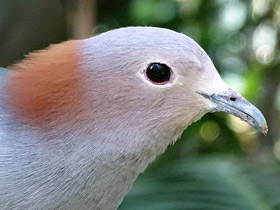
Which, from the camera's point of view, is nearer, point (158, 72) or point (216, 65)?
point (158, 72)

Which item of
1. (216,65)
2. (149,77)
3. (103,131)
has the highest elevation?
(216,65)

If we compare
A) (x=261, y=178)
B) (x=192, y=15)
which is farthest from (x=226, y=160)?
(x=192, y=15)

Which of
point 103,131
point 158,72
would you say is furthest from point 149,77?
point 103,131

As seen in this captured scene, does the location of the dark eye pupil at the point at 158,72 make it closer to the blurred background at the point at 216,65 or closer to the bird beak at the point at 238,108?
the bird beak at the point at 238,108

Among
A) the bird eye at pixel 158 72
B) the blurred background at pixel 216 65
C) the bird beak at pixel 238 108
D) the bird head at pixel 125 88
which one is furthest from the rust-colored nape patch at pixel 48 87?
the blurred background at pixel 216 65

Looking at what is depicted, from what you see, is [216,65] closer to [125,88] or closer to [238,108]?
[238,108]

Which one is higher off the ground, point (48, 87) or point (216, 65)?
point (216, 65)
